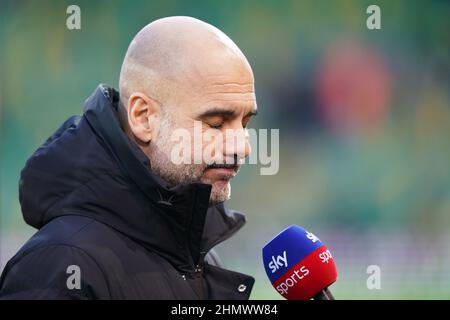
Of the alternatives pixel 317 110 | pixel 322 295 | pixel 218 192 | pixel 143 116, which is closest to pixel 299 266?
pixel 322 295

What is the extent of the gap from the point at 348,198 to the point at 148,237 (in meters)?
4.38

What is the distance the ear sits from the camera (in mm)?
1729

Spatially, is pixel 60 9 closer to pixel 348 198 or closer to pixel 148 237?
pixel 348 198

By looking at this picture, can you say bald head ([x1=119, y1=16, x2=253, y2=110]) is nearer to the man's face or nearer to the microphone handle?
the man's face

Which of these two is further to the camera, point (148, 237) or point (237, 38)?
point (237, 38)

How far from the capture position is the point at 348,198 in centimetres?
591

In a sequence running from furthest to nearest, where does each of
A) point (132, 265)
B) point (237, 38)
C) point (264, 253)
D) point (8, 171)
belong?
point (237, 38) → point (8, 171) → point (264, 253) → point (132, 265)

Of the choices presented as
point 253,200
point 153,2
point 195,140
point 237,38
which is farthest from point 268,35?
point 195,140

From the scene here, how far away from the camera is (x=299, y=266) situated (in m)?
1.61

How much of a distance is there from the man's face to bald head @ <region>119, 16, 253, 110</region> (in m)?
→ 0.02

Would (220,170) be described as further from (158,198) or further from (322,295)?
(322,295)

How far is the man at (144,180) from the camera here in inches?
60.5

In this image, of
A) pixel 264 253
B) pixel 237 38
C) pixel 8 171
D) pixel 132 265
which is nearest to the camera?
pixel 132 265

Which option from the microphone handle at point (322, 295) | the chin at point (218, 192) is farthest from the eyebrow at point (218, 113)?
the microphone handle at point (322, 295)
